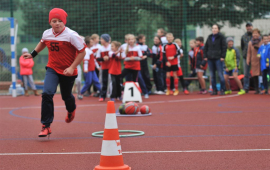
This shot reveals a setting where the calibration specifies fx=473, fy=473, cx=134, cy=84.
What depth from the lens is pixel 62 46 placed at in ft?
21.9

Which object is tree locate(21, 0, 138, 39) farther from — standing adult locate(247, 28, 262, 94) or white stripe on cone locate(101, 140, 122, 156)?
white stripe on cone locate(101, 140, 122, 156)

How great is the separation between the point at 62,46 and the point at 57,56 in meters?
0.17

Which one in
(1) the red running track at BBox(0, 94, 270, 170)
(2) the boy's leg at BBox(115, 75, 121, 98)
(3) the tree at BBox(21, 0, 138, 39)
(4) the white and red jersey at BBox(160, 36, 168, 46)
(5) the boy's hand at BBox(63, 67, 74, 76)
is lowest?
(1) the red running track at BBox(0, 94, 270, 170)

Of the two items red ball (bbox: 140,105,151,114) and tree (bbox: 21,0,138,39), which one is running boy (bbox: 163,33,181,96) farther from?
red ball (bbox: 140,105,151,114)

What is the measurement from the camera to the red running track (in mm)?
4734

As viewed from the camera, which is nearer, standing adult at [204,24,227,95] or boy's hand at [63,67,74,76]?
boy's hand at [63,67,74,76]

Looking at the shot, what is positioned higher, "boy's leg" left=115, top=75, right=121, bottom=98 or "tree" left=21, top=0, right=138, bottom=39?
"tree" left=21, top=0, right=138, bottom=39

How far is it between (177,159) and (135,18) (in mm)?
16395

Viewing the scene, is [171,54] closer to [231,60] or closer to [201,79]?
[201,79]

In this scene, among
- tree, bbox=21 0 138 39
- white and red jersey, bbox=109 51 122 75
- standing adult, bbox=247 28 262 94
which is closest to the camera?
white and red jersey, bbox=109 51 122 75

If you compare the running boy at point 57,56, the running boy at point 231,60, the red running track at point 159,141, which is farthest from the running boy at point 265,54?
the running boy at point 57,56

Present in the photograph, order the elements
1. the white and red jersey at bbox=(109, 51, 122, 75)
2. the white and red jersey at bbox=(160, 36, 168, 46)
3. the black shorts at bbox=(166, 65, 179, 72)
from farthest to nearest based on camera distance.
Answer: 1. the white and red jersey at bbox=(160, 36, 168, 46)
2. the black shorts at bbox=(166, 65, 179, 72)
3. the white and red jersey at bbox=(109, 51, 122, 75)

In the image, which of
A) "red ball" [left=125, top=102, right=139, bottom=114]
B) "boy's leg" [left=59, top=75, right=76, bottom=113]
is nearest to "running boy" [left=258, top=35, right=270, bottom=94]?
"red ball" [left=125, top=102, right=139, bottom=114]

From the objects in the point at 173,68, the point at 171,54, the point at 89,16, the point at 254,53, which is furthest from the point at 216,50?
the point at 89,16
